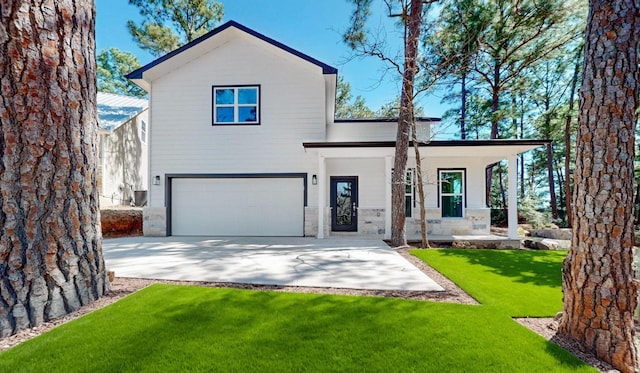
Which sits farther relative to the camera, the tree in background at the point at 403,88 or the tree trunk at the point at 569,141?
the tree trunk at the point at 569,141

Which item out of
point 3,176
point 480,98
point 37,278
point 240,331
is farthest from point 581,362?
point 480,98

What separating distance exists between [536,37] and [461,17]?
133 inches

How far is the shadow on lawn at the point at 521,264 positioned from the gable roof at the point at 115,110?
13.0 metres

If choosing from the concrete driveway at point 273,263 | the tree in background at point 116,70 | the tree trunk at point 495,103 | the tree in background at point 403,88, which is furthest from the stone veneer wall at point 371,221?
the tree in background at point 116,70

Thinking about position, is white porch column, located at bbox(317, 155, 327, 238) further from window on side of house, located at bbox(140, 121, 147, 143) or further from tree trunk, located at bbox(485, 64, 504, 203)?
window on side of house, located at bbox(140, 121, 147, 143)

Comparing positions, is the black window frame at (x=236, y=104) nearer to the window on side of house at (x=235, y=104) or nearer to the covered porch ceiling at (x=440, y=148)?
the window on side of house at (x=235, y=104)

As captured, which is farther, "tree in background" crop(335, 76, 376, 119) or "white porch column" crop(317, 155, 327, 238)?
"tree in background" crop(335, 76, 376, 119)

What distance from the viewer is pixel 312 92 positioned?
944 cm

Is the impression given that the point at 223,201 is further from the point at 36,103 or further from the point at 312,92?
the point at 36,103

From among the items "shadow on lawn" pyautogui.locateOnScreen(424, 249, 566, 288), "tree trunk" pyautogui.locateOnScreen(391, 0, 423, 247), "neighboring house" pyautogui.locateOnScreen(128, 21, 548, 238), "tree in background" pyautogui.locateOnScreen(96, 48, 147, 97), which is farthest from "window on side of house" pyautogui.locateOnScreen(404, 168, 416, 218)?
"tree in background" pyautogui.locateOnScreen(96, 48, 147, 97)

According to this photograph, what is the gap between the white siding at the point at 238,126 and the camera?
9391mm

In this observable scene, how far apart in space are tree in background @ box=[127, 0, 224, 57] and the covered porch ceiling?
13386 mm

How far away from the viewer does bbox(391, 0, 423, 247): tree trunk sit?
780cm

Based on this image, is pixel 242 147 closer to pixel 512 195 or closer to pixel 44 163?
pixel 44 163
